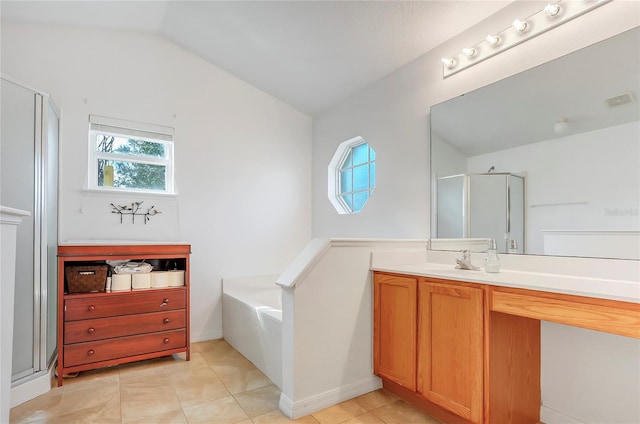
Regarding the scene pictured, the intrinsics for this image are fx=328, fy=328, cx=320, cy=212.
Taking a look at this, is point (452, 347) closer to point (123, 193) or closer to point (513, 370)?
point (513, 370)

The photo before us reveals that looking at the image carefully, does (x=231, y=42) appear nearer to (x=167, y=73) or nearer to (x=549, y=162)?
(x=167, y=73)

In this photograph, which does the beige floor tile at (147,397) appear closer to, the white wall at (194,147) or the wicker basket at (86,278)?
the wicker basket at (86,278)

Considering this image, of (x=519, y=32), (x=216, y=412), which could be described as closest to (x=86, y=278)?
(x=216, y=412)

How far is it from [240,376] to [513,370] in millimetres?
1744

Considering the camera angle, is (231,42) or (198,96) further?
(198,96)

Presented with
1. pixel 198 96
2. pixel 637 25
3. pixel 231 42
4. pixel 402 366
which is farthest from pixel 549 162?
pixel 198 96

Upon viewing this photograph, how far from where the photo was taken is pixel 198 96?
327 centimetres

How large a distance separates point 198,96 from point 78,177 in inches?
50.9

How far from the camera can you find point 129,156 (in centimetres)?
301

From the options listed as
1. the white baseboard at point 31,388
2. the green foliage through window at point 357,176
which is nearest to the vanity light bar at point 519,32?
the green foliage through window at point 357,176

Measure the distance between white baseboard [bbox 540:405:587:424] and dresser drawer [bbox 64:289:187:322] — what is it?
2498mm

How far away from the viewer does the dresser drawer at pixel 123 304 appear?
2.29 meters

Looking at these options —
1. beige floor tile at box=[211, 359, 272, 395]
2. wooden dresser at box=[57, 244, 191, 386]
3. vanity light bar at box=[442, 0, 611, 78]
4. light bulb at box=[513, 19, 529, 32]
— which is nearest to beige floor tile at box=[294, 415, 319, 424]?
beige floor tile at box=[211, 359, 272, 395]

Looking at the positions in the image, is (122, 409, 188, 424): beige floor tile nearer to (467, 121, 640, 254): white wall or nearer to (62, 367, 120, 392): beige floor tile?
(62, 367, 120, 392): beige floor tile
